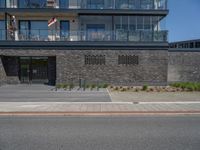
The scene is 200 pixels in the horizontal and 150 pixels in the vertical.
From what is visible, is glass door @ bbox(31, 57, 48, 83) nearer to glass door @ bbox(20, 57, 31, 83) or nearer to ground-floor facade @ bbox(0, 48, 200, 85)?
glass door @ bbox(20, 57, 31, 83)

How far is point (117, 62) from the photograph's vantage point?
94.3 feet

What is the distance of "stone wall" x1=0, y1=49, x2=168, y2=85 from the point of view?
28.6 metres

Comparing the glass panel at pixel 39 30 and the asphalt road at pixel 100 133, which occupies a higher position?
the glass panel at pixel 39 30

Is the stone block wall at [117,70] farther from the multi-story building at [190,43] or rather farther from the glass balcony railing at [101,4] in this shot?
the multi-story building at [190,43]

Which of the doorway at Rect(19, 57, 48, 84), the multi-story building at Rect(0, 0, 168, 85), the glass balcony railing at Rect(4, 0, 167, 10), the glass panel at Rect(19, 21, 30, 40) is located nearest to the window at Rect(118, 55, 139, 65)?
the multi-story building at Rect(0, 0, 168, 85)

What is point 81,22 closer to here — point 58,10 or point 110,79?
point 58,10

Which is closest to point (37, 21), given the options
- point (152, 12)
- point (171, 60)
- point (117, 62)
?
point (117, 62)

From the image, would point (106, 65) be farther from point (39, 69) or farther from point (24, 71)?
point (24, 71)

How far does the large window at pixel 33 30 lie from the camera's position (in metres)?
29.3

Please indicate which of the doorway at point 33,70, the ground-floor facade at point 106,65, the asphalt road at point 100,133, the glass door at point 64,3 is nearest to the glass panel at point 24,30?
the ground-floor facade at point 106,65

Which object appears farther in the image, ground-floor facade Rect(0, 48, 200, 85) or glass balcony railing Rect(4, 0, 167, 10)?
glass balcony railing Rect(4, 0, 167, 10)

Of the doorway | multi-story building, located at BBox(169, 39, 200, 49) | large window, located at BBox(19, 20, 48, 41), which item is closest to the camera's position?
large window, located at BBox(19, 20, 48, 41)

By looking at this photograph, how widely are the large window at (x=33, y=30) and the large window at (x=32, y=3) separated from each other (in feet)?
6.26

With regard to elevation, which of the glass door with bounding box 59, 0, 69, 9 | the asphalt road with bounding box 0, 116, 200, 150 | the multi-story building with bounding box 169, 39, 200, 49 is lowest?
the asphalt road with bounding box 0, 116, 200, 150
